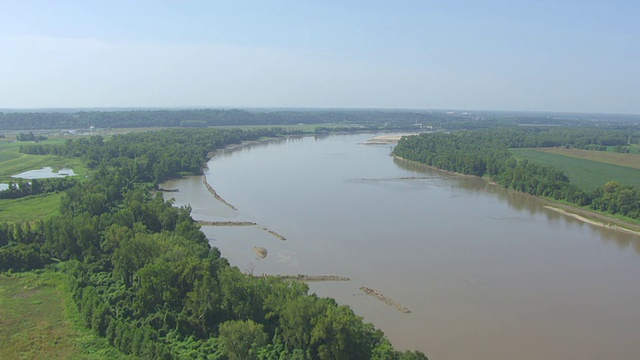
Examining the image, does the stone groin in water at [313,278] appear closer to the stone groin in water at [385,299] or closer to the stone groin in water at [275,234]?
the stone groin in water at [385,299]

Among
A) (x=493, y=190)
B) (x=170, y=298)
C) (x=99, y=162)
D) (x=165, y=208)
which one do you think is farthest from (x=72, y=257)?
(x=493, y=190)

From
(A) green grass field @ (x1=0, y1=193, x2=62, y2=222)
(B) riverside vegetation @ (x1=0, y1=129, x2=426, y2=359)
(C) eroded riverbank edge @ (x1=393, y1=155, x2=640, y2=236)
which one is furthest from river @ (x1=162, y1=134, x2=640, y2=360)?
(A) green grass field @ (x1=0, y1=193, x2=62, y2=222)

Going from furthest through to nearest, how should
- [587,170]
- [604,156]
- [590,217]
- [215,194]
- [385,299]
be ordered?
[604,156] < [587,170] < [215,194] < [590,217] < [385,299]

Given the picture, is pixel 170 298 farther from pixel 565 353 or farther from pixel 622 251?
pixel 622 251

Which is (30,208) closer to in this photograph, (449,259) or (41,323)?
(41,323)

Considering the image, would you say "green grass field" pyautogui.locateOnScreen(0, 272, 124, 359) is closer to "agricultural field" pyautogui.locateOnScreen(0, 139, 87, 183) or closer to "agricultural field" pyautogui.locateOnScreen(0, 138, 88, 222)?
"agricultural field" pyautogui.locateOnScreen(0, 138, 88, 222)

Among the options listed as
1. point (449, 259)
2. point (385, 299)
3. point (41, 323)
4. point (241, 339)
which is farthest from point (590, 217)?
point (41, 323)
